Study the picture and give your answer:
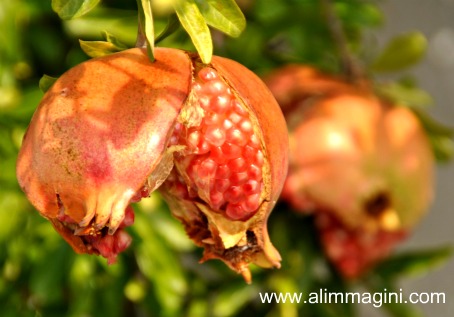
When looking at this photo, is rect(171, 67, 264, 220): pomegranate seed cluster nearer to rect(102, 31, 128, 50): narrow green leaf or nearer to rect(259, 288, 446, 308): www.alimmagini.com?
rect(102, 31, 128, 50): narrow green leaf

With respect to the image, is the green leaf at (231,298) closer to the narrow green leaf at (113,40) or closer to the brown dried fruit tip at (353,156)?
the brown dried fruit tip at (353,156)

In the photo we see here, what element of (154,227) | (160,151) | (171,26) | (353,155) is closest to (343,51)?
(353,155)

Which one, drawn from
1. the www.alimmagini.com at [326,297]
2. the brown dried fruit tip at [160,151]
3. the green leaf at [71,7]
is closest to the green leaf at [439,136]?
the www.alimmagini.com at [326,297]

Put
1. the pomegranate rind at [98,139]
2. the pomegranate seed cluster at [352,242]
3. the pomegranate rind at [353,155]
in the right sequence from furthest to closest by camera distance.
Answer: the pomegranate seed cluster at [352,242], the pomegranate rind at [353,155], the pomegranate rind at [98,139]

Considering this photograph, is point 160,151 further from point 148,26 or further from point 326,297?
point 326,297

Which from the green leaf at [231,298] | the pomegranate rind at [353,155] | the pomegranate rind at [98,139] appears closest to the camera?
the pomegranate rind at [98,139]

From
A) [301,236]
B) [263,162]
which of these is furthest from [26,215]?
[263,162]
